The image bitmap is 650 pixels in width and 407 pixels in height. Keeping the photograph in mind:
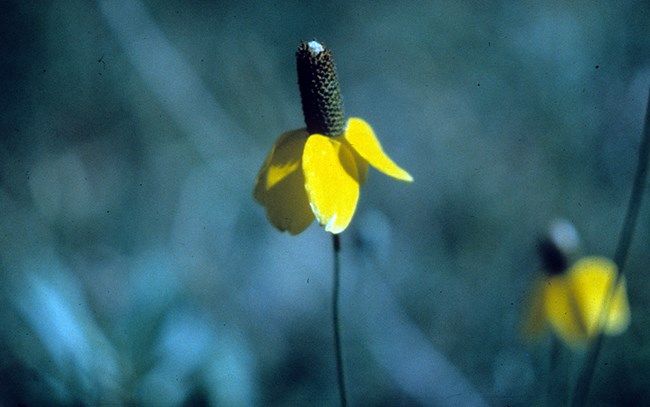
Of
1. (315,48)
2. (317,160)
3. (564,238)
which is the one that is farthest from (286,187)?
(564,238)

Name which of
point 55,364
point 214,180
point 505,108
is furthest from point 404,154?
point 55,364

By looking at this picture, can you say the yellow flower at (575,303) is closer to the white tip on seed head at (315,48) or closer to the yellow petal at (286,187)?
the yellow petal at (286,187)

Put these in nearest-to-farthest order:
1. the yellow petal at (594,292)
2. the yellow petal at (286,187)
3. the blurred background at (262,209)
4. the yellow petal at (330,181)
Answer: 1. the yellow petal at (330,181)
2. the yellow petal at (286,187)
3. the yellow petal at (594,292)
4. the blurred background at (262,209)

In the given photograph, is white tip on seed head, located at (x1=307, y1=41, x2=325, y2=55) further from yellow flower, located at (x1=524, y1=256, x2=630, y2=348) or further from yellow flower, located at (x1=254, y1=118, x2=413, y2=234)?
yellow flower, located at (x1=524, y1=256, x2=630, y2=348)

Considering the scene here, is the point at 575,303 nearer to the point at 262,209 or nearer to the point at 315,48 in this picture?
the point at 315,48

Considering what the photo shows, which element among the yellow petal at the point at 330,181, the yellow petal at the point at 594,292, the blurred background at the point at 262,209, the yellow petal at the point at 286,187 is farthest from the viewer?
the blurred background at the point at 262,209

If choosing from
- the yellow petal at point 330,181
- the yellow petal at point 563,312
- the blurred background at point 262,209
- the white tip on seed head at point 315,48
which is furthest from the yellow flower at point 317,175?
the yellow petal at point 563,312

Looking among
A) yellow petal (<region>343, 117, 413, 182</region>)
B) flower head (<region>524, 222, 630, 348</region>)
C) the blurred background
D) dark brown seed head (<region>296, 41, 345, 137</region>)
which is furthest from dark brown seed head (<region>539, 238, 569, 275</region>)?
dark brown seed head (<region>296, 41, 345, 137</region>)
